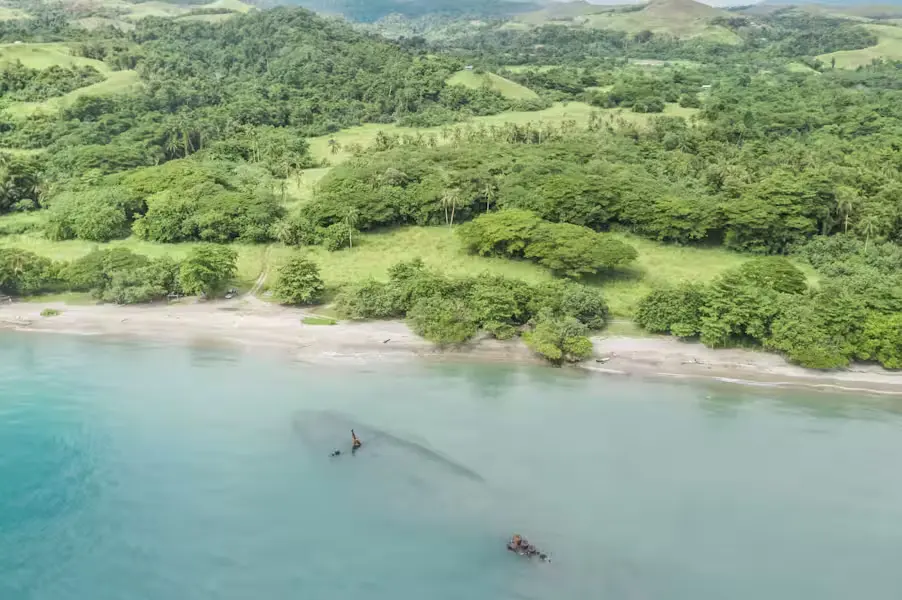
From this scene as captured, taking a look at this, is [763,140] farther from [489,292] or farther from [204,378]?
[204,378]

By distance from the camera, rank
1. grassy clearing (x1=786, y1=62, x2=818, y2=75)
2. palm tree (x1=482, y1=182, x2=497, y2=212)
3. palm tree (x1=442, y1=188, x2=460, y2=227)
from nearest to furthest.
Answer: palm tree (x1=442, y1=188, x2=460, y2=227), palm tree (x1=482, y1=182, x2=497, y2=212), grassy clearing (x1=786, y1=62, x2=818, y2=75)

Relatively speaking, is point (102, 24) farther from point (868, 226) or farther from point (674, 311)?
point (868, 226)

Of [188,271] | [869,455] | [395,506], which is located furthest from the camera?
[188,271]

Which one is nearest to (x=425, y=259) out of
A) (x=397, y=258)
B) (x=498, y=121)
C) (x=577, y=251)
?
(x=397, y=258)

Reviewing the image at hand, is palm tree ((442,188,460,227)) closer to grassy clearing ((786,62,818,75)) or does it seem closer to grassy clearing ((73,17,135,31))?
grassy clearing ((786,62,818,75))

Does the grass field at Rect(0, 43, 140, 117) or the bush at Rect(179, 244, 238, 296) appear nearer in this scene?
the bush at Rect(179, 244, 238, 296)

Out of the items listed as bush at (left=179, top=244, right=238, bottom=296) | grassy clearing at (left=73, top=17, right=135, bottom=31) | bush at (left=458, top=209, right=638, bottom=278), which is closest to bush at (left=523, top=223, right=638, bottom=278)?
bush at (left=458, top=209, right=638, bottom=278)

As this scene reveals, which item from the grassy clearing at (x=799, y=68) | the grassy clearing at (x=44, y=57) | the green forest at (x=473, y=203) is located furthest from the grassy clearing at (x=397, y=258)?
the grassy clearing at (x=799, y=68)

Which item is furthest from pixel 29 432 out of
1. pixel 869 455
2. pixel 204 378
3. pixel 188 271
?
pixel 869 455
